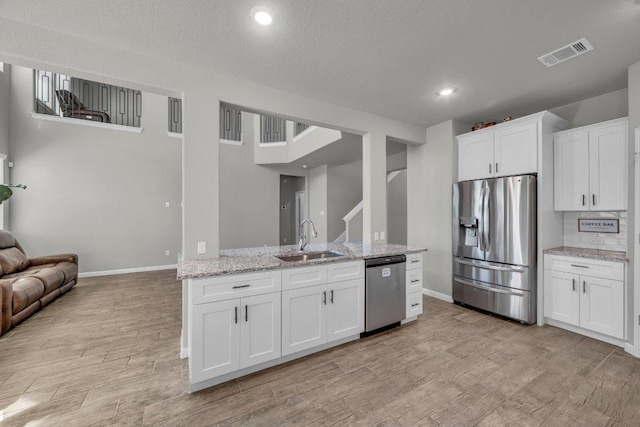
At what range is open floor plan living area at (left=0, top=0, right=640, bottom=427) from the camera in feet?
6.11

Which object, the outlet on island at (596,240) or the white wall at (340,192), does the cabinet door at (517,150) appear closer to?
the outlet on island at (596,240)

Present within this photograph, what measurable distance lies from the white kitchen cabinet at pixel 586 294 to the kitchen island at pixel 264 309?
2.26m

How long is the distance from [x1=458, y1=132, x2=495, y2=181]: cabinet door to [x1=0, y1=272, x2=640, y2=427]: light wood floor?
2.04m

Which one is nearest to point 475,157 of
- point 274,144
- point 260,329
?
point 260,329

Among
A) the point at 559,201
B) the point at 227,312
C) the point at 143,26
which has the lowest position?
the point at 227,312

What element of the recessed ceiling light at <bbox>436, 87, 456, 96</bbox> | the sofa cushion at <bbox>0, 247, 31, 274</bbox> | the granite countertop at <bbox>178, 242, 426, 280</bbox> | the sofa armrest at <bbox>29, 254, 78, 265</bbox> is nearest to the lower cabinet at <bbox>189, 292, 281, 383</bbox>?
the granite countertop at <bbox>178, 242, 426, 280</bbox>

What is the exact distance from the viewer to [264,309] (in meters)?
2.21

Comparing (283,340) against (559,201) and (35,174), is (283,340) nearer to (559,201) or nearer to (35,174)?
(559,201)

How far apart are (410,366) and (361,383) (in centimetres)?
54

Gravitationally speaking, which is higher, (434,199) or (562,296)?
(434,199)

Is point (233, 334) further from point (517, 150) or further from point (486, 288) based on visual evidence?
point (517, 150)

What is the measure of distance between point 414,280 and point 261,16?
3.11 m

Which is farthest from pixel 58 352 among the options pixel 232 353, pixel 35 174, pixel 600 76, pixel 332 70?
pixel 600 76

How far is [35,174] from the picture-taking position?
5172 mm
